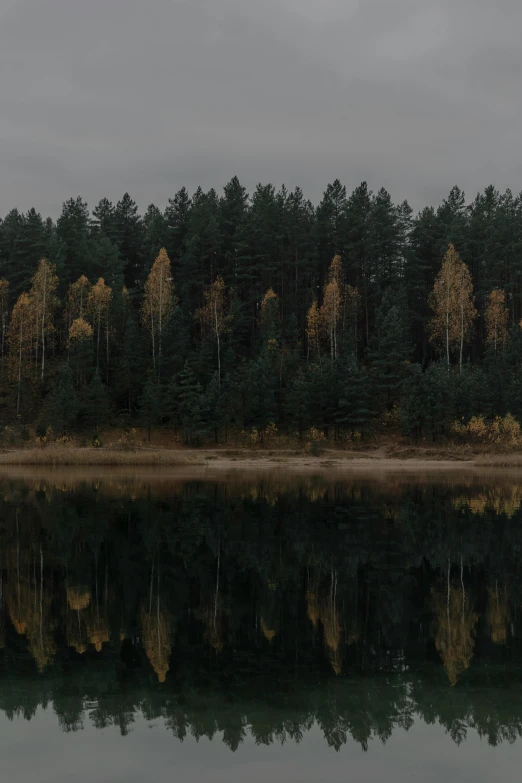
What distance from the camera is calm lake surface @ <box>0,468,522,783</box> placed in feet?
30.4

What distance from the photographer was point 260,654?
13031 mm

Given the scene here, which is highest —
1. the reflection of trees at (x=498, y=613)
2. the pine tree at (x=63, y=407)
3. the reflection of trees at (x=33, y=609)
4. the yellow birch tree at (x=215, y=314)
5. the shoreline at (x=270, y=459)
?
the yellow birch tree at (x=215, y=314)

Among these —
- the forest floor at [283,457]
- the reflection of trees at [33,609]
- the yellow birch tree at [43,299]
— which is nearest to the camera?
the reflection of trees at [33,609]

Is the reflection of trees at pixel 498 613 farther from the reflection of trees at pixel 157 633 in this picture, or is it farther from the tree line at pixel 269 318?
the tree line at pixel 269 318

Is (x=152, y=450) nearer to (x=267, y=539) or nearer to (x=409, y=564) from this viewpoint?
(x=267, y=539)

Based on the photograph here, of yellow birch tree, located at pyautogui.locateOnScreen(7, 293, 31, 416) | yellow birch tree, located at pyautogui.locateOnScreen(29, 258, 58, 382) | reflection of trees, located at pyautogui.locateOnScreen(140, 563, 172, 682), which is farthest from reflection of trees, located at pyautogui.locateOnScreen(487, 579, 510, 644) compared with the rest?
yellow birch tree, located at pyautogui.locateOnScreen(7, 293, 31, 416)

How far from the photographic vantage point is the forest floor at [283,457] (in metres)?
63.9

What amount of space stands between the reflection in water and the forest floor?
3233cm

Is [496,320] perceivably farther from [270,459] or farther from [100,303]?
[100,303]

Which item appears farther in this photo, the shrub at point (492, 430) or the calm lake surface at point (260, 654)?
the shrub at point (492, 430)

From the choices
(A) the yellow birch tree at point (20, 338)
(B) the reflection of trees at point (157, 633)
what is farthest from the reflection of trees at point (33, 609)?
(A) the yellow birch tree at point (20, 338)

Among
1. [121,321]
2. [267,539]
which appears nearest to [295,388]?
[121,321]

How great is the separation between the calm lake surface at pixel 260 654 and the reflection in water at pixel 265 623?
50 mm

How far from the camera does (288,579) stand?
1955cm
